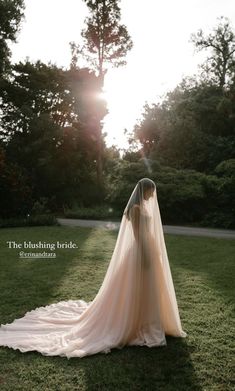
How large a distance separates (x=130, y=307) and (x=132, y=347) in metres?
0.50

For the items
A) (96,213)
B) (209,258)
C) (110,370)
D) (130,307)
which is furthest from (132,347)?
(96,213)

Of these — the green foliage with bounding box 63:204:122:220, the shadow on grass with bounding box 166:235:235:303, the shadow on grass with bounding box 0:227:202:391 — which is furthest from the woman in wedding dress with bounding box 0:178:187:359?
the green foliage with bounding box 63:204:122:220

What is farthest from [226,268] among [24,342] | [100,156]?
[100,156]

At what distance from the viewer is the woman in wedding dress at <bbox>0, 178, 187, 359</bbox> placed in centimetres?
475

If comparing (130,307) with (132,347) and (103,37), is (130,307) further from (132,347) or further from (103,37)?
(103,37)

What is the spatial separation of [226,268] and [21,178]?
1368 cm

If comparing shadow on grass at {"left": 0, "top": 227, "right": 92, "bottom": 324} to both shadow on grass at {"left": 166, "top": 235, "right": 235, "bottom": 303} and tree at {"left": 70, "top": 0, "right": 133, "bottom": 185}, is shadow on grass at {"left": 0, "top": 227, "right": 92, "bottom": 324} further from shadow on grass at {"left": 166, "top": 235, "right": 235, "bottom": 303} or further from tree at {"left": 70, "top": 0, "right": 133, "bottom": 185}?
tree at {"left": 70, "top": 0, "right": 133, "bottom": 185}

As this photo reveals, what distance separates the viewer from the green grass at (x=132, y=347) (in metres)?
3.93

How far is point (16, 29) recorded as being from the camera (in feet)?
86.9

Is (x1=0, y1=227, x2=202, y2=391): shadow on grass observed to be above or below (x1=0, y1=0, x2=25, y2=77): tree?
below

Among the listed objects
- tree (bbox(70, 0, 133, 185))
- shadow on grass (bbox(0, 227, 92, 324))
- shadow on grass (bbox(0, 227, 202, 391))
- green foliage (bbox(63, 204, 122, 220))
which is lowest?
shadow on grass (bbox(0, 227, 202, 391))

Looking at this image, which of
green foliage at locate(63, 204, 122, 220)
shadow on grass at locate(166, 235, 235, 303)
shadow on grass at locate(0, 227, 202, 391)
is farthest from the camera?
green foliage at locate(63, 204, 122, 220)

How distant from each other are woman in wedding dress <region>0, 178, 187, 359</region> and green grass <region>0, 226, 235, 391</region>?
6.3 inches

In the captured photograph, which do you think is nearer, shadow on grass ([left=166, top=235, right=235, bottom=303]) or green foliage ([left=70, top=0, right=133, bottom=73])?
shadow on grass ([left=166, top=235, right=235, bottom=303])
